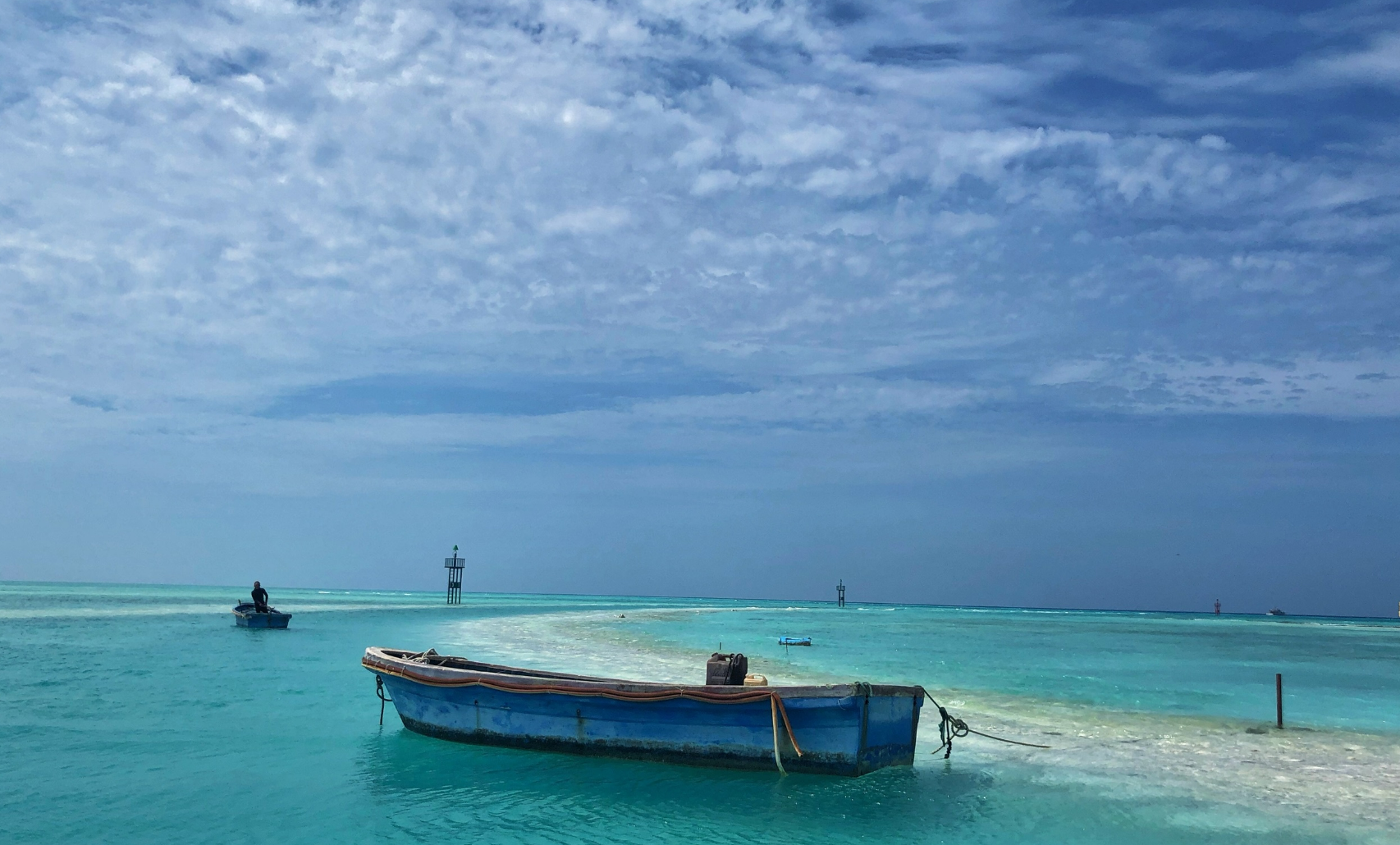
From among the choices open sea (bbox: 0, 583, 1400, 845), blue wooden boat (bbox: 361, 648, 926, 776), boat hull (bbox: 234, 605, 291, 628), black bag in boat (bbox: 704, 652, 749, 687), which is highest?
black bag in boat (bbox: 704, 652, 749, 687)

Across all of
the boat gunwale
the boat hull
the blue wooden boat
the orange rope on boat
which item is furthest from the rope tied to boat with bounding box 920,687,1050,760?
the boat hull

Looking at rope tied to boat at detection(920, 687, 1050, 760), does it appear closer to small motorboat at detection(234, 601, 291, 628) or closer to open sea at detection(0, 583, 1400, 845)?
open sea at detection(0, 583, 1400, 845)

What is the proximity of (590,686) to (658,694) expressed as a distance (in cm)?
101

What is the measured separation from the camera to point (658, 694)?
1182 cm

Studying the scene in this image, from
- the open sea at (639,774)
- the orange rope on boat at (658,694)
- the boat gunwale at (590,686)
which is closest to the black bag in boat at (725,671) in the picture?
the boat gunwale at (590,686)

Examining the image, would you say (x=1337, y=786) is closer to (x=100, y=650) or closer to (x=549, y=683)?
(x=549, y=683)

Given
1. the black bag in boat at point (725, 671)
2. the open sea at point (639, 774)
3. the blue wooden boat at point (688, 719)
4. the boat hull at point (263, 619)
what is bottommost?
the boat hull at point (263, 619)

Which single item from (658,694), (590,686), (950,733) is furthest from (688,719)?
(950,733)

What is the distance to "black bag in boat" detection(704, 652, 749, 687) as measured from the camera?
12.4 m

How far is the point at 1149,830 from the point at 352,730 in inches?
460

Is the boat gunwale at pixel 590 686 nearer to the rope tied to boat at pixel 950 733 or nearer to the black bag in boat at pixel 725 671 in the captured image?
the black bag in boat at pixel 725 671

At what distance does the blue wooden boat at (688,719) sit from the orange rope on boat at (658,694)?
0.01 metres

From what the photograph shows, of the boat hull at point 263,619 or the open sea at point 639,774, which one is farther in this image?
the boat hull at point 263,619

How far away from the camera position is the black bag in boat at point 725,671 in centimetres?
1237
